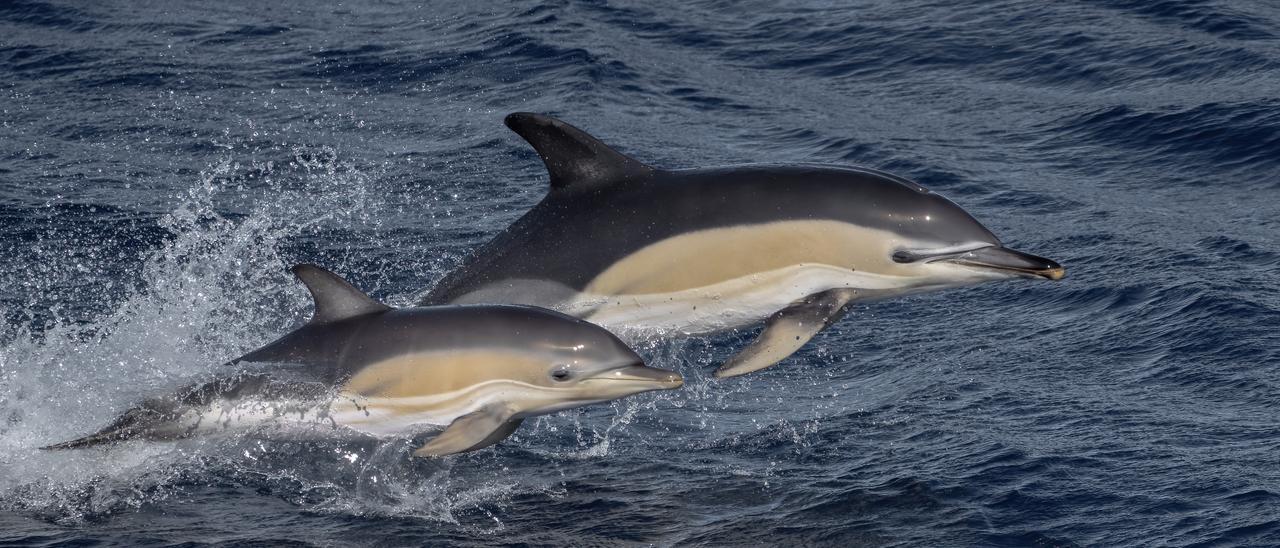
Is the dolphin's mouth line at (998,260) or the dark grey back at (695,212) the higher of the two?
the dark grey back at (695,212)

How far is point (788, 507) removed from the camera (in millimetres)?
6297

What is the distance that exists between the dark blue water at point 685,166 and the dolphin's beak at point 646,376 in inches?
22.4

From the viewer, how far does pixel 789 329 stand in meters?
6.60

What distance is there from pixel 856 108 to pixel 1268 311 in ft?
18.6

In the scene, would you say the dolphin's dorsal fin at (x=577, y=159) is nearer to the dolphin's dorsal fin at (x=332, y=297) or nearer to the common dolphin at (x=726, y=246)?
Result: the common dolphin at (x=726, y=246)

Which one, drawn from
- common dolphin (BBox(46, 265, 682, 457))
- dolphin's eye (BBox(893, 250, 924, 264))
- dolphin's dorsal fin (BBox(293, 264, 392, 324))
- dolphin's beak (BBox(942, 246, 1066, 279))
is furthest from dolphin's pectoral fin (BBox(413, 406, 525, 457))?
dolphin's beak (BBox(942, 246, 1066, 279))

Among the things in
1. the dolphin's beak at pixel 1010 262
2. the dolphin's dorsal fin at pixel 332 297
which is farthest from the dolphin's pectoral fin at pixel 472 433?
the dolphin's beak at pixel 1010 262

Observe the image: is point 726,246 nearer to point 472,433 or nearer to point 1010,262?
point 1010,262

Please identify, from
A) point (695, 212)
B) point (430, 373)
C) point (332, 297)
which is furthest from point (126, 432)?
point (695, 212)

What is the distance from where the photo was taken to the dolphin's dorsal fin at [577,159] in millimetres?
6785

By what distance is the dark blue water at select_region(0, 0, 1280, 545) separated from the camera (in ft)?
20.7

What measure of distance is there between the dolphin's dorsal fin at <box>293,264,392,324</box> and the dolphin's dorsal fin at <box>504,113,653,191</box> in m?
1.00

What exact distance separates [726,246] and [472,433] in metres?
1.38

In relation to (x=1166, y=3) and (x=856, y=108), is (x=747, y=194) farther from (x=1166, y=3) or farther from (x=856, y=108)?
(x=1166, y=3)
